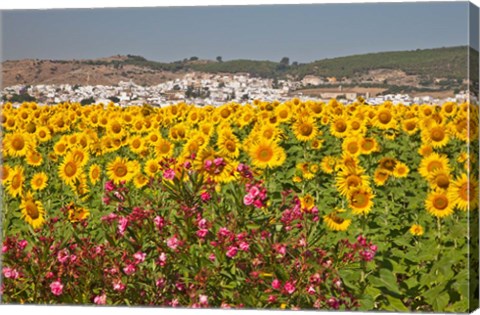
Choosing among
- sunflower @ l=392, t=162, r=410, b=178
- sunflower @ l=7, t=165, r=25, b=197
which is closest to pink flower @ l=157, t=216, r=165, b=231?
sunflower @ l=7, t=165, r=25, b=197

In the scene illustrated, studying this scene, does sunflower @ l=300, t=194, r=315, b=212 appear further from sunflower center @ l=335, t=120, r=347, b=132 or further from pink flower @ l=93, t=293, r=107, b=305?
pink flower @ l=93, t=293, r=107, b=305

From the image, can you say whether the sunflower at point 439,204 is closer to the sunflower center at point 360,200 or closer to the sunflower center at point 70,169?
the sunflower center at point 360,200

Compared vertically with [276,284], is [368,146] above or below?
above

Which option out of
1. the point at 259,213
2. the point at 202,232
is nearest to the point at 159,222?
the point at 202,232

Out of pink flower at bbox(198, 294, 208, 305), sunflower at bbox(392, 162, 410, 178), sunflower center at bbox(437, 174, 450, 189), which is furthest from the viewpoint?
sunflower at bbox(392, 162, 410, 178)

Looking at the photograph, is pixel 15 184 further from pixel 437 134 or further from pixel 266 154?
pixel 437 134

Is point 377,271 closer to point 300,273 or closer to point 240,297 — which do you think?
point 300,273

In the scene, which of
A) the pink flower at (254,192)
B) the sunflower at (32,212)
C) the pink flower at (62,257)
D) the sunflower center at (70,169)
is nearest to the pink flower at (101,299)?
the pink flower at (62,257)
